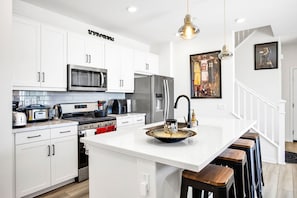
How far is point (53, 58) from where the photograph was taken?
285cm

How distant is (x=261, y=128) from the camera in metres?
4.55

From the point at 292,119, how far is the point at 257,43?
2.49 meters

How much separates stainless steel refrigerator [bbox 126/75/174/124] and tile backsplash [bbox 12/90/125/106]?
2.51ft

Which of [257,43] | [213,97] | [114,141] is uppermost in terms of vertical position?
[257,43]

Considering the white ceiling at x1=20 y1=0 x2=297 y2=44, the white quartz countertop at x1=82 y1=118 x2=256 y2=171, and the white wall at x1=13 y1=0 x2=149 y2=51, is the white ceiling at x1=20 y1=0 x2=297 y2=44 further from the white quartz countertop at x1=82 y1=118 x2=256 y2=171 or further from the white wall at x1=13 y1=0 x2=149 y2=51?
the white quartz countertop at x1=82 y1=118 x2=256 y2=171

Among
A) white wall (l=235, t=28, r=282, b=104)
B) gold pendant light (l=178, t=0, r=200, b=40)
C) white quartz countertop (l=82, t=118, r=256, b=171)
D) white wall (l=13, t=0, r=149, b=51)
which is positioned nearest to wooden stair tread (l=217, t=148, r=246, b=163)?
white quartz countertop (l=82, t=118, r=256, b=171)

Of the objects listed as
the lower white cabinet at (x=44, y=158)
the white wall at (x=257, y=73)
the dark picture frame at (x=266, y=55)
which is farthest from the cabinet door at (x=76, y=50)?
the dark picture frame at (x=266, y=55)

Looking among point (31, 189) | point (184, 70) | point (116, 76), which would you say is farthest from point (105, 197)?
point (184, 70)

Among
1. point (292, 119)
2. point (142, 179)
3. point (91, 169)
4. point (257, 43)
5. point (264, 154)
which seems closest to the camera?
point (142, 179)

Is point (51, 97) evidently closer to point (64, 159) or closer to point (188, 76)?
point (64, 159)

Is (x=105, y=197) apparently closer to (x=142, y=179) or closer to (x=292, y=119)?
(x=142, y=179)

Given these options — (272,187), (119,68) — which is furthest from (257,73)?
(119,68)

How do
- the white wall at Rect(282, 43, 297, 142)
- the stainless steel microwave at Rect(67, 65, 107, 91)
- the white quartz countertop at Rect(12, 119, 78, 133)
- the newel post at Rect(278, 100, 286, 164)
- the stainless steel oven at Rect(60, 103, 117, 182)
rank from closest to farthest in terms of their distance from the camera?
the white quartz countertop at Rect(12, 119, 78, 133) < the stainless steel oven at Rect(60, 103, 117, 182) < the stainless steel microwave at Rect(67, 65, 107, 91) < the newel post at Rect(278, 100, 286, 164) < the white wall at Rect(282, 43, 297, 142)

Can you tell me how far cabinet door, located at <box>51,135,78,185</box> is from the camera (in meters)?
2.58
